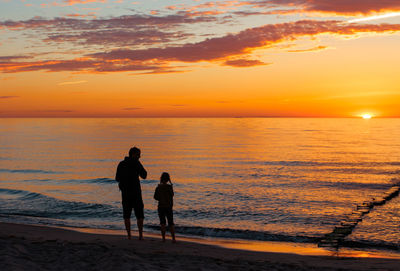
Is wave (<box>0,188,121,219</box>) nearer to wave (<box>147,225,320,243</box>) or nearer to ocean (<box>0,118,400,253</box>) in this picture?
ocean (<box>0,118,400,253</box>)

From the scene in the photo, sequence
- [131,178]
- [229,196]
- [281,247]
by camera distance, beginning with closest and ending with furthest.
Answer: [131,178]
[281,247]
[229,196]

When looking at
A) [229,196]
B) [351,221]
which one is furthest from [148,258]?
[229,196]

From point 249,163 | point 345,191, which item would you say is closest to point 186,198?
point 345,191

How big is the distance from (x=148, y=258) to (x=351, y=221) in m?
10.6

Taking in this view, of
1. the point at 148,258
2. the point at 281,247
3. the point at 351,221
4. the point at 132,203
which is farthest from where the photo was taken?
the point at 351,221

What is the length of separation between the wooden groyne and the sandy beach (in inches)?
85.7

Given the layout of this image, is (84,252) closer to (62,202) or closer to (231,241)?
(231,241)

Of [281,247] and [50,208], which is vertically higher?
[50,208]

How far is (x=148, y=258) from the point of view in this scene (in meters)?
9.66

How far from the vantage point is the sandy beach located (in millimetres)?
8859

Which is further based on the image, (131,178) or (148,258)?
(131,178)

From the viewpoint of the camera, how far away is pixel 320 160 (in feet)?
151

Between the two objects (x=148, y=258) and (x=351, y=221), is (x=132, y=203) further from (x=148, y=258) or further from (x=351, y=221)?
(x=351, y=221)

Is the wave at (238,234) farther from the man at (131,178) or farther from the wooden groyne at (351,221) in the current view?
the man at (131,178)
